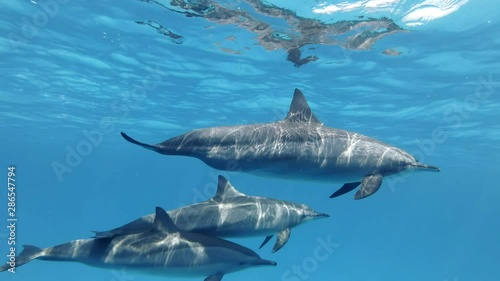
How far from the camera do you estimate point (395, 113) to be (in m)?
31.2

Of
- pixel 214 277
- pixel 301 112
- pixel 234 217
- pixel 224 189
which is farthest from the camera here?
pixel 224 189

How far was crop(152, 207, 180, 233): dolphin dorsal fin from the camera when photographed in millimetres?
8469

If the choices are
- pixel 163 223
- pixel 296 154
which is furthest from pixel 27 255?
pixel 296 154

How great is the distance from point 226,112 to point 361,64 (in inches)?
590

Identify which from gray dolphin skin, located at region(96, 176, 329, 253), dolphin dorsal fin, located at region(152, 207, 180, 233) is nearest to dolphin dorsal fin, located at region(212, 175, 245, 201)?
gray dolphin skin, located at region(96, 176, 329, 253)

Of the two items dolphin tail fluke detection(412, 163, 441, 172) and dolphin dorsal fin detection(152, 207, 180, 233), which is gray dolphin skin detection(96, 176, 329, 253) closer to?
dolphin dorsal fin detection(152, 207, 180, 233)

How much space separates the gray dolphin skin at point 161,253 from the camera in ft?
27.9

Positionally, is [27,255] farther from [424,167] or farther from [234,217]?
[424,167]

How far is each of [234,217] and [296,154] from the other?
2.14 meters

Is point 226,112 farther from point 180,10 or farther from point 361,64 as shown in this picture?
point 180,10

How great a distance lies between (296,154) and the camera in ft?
29.2

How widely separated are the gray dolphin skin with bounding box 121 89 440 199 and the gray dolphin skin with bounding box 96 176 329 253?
1241mm

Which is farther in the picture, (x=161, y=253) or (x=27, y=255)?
(x=27, y=255)

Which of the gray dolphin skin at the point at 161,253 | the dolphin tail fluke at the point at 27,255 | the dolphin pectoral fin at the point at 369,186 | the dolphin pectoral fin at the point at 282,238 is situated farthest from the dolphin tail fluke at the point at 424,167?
the dolphin tail fluke at the point at 27,255
